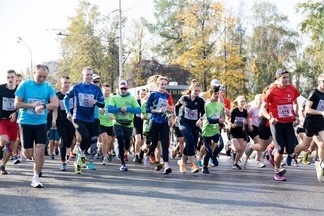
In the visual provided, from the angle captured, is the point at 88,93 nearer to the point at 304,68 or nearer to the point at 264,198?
the point at 264,198

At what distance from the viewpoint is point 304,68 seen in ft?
183

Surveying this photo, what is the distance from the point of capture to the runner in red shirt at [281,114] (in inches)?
352

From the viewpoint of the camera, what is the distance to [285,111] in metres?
8.99

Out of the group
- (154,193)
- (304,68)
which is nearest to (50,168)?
(154,193)

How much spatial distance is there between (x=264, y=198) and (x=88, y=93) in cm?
423

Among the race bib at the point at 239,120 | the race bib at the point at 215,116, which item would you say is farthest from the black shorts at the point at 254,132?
the race bib at the point at 215,116

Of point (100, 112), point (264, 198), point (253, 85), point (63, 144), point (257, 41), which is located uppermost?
point (257, 41)

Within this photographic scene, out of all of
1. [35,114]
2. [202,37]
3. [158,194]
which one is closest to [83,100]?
[35,114]

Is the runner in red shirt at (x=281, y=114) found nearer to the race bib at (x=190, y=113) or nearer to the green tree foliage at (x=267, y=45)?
the race bib at (x=190, y=113)

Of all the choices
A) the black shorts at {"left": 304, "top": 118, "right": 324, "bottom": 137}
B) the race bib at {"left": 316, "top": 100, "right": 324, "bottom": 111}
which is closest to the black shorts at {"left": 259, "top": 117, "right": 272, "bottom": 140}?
the black shorts at {"left": 304, "top": 118, "right": 324, "bottom": 137}

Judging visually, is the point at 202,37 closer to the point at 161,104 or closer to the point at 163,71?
the point at 163,71

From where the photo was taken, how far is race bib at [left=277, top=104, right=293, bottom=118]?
899cm

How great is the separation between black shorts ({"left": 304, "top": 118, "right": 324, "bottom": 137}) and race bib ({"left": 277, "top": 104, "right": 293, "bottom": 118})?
1.10ft

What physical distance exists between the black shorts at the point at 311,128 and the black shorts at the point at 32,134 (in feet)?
15.0
